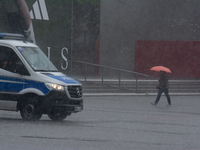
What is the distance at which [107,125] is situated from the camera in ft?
35.3

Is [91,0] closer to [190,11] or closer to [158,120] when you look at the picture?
[190,11]

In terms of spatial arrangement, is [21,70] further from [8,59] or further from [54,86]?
[54,86]

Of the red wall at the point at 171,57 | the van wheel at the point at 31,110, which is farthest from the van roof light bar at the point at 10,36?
the red wall at the point at 171,57

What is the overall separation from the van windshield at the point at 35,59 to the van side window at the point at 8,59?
0.23 metres

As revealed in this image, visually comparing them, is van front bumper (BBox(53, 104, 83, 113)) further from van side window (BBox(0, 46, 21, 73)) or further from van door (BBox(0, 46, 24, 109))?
van side window (BBox(0, 46, 21, 73))

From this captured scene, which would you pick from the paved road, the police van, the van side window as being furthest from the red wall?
the van side window

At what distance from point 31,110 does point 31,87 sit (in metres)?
0.59

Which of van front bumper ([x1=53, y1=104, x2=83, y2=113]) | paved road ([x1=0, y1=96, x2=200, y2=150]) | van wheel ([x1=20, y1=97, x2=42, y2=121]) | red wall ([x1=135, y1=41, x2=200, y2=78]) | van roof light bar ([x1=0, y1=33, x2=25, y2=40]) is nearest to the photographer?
paved road ([x1=0, y1=96, x2=200, y2=150])

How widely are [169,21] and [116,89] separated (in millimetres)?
7020

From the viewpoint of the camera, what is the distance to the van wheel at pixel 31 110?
1075 cm

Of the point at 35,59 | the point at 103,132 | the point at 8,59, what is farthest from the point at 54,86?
the point at 103,132

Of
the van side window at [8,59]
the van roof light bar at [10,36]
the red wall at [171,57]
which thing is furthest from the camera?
the red wall at [171,57]

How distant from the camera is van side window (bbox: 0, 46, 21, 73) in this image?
11.2 m

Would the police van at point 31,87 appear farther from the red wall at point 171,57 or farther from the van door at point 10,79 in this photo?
the red wall at point 171,57
